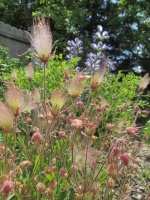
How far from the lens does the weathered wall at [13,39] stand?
616 centimetres

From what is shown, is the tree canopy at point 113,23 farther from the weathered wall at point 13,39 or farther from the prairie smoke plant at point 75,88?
the prairie smoke plant at point 75,88

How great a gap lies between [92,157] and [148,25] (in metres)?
8.31

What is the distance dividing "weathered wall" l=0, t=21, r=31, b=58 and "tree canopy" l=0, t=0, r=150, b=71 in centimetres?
180

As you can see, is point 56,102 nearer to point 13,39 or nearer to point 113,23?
point 13,39

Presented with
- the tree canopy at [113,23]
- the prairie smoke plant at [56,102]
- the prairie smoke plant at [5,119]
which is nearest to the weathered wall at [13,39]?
the tree canopy at [113,23]

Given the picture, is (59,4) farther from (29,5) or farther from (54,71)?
(54,71)

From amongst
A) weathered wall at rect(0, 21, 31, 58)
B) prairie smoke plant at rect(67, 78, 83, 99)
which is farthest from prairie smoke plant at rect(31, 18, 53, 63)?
weathered wall at rect(0, 21, 31, 58)

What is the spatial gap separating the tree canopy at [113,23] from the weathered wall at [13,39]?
5.92 feet

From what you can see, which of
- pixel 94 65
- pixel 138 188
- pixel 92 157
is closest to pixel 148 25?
pixel 94 65

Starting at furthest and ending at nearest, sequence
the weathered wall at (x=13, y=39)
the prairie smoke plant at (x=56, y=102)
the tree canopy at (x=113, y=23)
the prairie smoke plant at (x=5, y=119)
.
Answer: the tree canopy at (x=113, y=23) → the weathered wall at (x=13, y=39) → the prairie smoke plant at (x=56, y=102) → the prairie smoke plant at (x=5, y=119)

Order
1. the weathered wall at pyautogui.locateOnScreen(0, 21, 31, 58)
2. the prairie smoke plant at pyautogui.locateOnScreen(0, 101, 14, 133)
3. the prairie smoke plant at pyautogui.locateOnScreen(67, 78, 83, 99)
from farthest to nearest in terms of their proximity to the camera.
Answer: the weathered wall at pyautogui.locateOnScreen(0, 21, 31, 58) < the prairie smoke plant at pyautogui.locateOnScreen(67, 78, 83, 99) < the prairie smoke plant at pyautogui.locateOnScreen(0, 101, 14, 133)

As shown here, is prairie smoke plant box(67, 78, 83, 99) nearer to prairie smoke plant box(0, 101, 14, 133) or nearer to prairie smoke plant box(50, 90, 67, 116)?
prairie smoke plant box(50, 90, 67, 116)

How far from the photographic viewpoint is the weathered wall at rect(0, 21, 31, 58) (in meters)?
6.16

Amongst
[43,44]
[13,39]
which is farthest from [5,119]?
[13,39]
